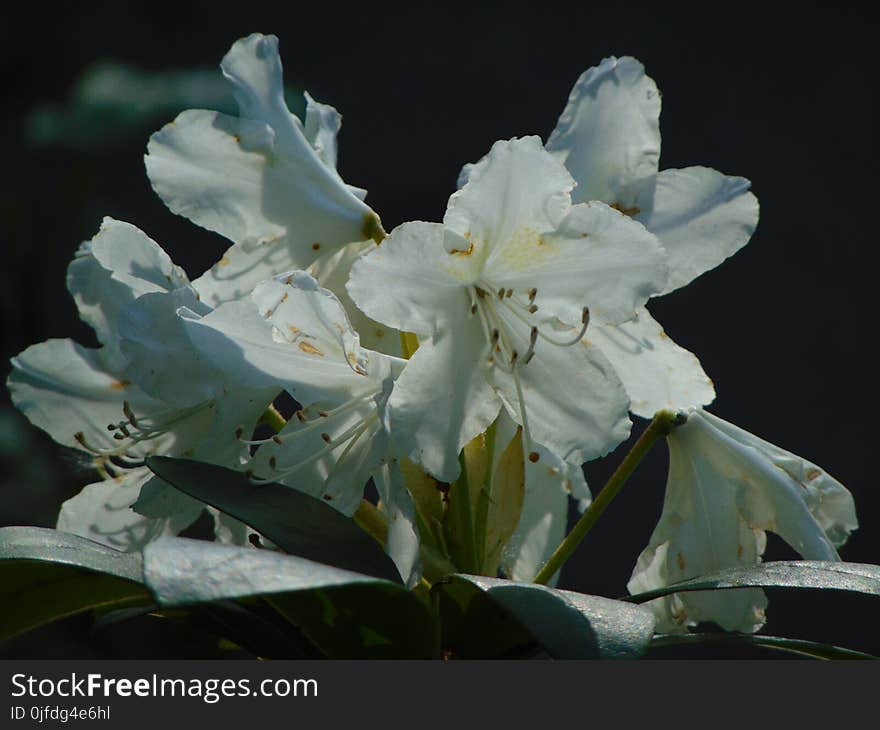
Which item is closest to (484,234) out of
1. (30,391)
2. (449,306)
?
(449,306)

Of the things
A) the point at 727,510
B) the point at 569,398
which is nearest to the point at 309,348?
the point at 569,398

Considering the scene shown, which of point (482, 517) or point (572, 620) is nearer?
point (572, 620)

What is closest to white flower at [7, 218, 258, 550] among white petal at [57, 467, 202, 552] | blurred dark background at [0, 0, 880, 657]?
white petal at [57, 467, 202, 552]

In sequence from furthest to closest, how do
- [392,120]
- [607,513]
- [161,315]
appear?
[392,120] < [607,513] < [161,315]

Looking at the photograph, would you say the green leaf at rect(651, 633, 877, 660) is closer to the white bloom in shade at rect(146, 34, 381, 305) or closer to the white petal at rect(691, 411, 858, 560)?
the white petal at rect(691, 411, 858, 560)

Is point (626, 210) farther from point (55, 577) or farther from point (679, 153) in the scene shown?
point (679, 153)

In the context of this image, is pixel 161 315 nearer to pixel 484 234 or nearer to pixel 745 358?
pixel 484 234
